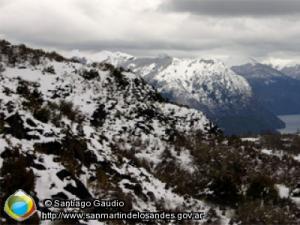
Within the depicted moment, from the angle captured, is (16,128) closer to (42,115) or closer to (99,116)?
(42,115)

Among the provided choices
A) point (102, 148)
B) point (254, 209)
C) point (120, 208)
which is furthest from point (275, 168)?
point (120, 208)

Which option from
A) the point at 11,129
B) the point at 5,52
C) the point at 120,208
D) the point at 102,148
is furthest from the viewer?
the point at 5,52

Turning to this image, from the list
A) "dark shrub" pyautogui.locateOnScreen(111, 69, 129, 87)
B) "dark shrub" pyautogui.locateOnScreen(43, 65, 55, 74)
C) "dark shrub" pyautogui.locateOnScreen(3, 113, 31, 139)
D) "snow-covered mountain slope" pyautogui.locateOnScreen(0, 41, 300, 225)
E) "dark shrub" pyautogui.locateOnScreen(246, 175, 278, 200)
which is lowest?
"dark shrub" pyautogui.locateOnScreen(246, 175, 278, 200)

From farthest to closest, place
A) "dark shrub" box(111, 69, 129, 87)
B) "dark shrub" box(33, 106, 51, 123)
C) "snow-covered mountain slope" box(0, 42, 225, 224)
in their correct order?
1. "dark shrub" box(111, 69, 129, 87)
2. "dark shrub" box(33, 106, 51, 123)
3. "snow-covered mountain slope" box(0, 42, 225, 224)

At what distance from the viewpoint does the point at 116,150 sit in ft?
120

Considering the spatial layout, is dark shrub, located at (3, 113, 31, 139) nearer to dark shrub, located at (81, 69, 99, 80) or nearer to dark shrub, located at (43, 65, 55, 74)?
dark shrub, located at (43, 65, 55, 74)

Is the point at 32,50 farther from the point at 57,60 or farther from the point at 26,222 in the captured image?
the point at 26,222

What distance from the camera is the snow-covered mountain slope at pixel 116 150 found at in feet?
76.5

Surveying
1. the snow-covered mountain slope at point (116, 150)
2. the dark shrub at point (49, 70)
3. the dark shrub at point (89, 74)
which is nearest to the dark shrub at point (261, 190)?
the snow-covered mountain slope at point (116, 150)

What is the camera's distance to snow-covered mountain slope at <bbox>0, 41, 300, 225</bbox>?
23.3m

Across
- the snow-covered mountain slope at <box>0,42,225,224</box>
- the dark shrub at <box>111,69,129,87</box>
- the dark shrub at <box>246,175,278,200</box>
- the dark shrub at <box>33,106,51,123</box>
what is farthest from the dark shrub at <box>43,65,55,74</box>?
the dark shrub at <box>246,175,278,200</box>

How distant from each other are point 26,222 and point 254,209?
62.5ft

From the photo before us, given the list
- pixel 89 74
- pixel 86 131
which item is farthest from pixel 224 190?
pixel 89 74

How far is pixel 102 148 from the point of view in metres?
32.6
